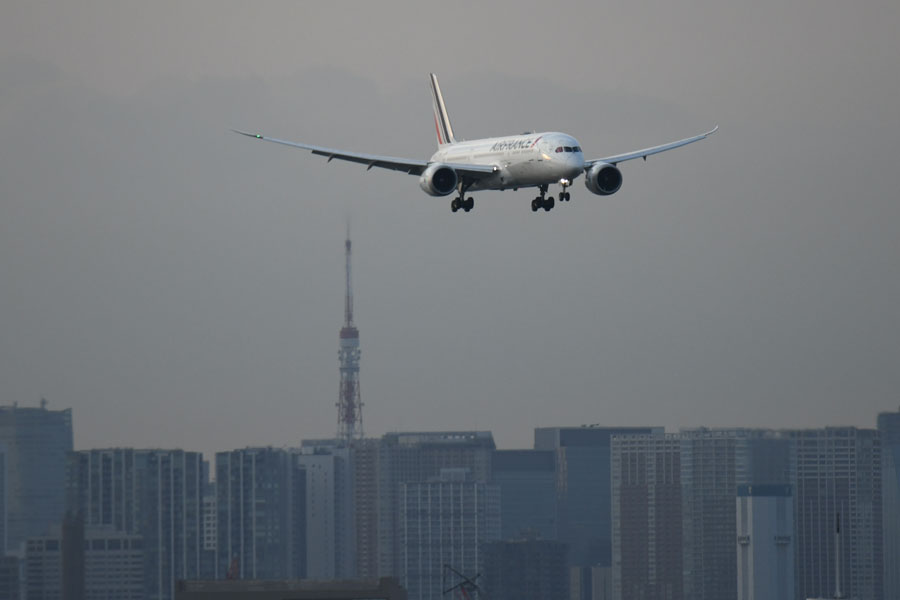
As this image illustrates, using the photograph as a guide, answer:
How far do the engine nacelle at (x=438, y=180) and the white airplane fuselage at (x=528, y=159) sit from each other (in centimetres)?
277

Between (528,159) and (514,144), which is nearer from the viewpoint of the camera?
(528,159)

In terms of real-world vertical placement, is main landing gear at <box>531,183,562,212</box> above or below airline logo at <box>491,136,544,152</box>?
below

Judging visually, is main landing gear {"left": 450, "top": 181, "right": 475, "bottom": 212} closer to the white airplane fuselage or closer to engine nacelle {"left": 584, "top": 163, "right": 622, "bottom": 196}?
the white airplane fuselage

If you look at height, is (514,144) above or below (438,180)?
above

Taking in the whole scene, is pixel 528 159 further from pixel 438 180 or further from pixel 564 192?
pixel 438 180

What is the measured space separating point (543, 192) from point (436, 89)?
127ft

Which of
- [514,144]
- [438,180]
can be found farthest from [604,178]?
[438,180]

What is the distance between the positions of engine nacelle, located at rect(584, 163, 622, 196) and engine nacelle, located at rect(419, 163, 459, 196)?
25.0 ft

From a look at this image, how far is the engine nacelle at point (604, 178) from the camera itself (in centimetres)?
9694

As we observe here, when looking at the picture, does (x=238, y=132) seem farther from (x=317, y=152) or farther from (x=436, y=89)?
(x=436, y=89)

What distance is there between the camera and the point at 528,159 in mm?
96750

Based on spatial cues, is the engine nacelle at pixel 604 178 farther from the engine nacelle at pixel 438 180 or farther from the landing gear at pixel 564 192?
the engine nacelle at pixel 438 180

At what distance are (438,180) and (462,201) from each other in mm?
4387

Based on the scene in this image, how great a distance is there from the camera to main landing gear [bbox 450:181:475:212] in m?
102
